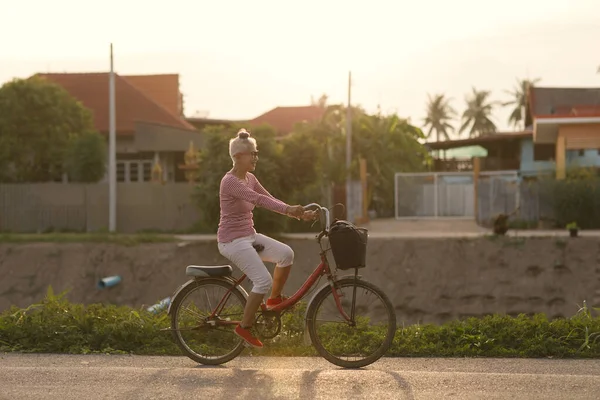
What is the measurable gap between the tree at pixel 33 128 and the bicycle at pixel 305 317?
120 ft

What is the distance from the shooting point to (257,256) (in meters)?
8.90

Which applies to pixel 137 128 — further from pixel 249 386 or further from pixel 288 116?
pixel 249 386

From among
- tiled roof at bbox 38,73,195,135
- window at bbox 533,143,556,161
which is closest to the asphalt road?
tiled roof at bbox 38,73,195,135

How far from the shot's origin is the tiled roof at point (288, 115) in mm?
69875

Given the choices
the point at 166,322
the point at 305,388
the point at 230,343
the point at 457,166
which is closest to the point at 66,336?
the point at 166,322

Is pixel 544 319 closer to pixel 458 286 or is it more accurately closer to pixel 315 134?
pixel 458 286

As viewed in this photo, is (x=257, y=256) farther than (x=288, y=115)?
No

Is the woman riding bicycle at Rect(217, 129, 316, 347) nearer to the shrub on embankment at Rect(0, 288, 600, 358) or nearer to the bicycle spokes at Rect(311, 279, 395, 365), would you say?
the bicycle spokes at Rect(311, 279, 395, 365)

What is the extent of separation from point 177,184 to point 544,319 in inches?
1238

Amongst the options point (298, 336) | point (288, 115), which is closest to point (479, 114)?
point (288, 115)

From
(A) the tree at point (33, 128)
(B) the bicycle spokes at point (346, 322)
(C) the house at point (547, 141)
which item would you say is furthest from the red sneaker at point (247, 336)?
(A) the tree at point (33, 128)

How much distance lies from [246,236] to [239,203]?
27cm

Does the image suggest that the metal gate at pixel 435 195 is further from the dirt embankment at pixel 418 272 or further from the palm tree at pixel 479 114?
the palm tree at pixel 479 114

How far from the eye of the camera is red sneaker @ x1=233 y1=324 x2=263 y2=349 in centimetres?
904
